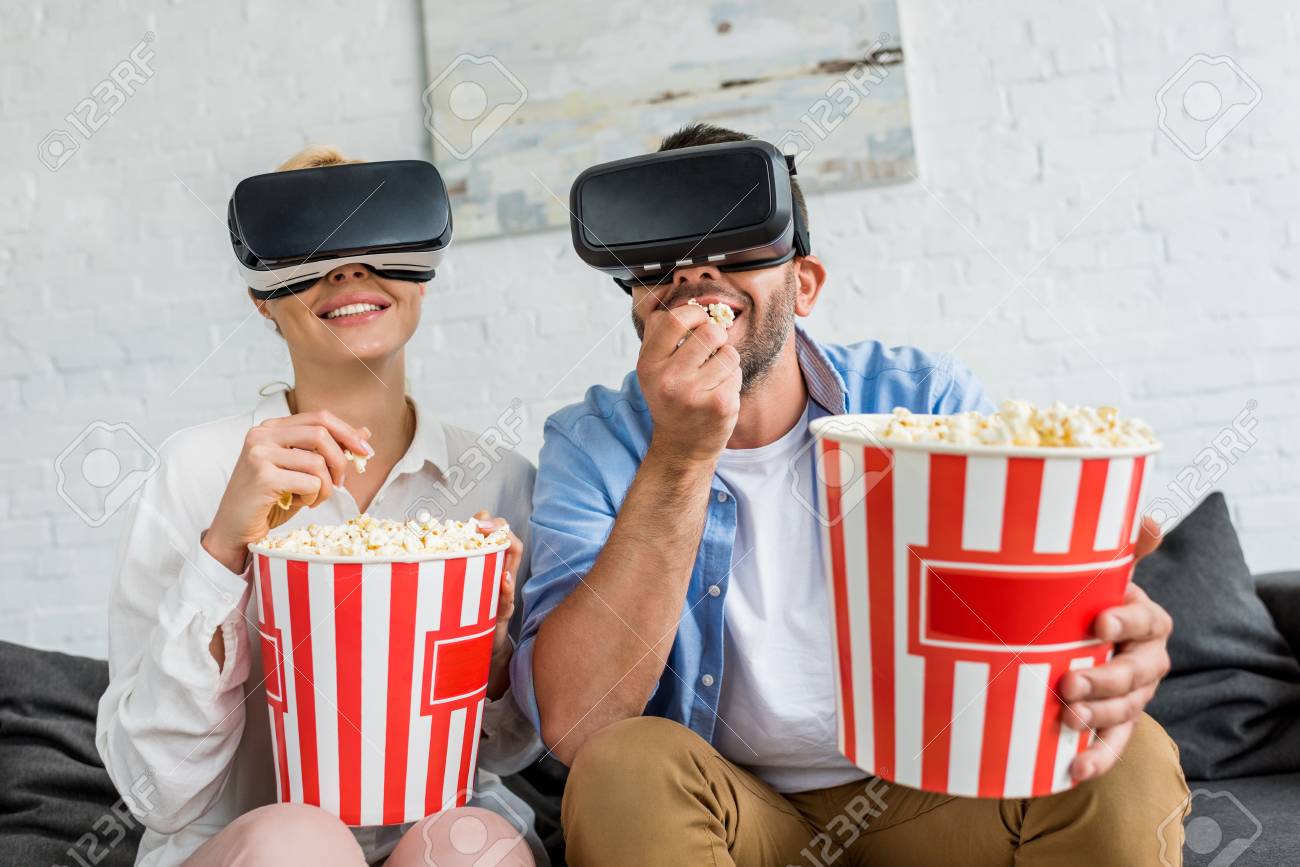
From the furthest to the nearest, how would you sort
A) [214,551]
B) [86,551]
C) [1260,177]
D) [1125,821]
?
[86,551], [1260,177], [214,551], [1125,821]

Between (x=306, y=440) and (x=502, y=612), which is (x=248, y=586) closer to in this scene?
(x=306, y=440)

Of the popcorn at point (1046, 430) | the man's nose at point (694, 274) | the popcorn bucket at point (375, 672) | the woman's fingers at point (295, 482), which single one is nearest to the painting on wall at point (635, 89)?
the man's nose at point (694, 274)

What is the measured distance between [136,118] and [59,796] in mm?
1808

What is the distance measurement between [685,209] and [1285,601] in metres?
1.50

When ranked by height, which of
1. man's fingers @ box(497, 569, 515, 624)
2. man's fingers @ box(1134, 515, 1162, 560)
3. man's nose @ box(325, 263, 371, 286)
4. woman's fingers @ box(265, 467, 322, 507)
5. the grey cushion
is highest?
man's nose @ box(325, 263, 371, 286)

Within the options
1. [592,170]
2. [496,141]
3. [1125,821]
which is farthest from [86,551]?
[1125,821]

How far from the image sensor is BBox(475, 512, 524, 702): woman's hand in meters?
1.20

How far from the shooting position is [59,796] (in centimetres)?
173

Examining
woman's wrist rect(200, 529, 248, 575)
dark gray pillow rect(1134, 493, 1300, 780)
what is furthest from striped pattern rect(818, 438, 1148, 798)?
dark gray pillow rect(1134, 493, 1300, 780)

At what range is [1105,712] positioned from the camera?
89cm

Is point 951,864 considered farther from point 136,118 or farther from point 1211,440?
point 136,118

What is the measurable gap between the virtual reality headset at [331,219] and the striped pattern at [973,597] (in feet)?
2.52

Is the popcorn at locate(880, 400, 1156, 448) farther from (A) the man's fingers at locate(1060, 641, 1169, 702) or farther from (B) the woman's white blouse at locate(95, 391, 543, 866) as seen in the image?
(B) the woman's white blouse at locate(95, 391, 543, 866)

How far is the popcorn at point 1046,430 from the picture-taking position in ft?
2.69
